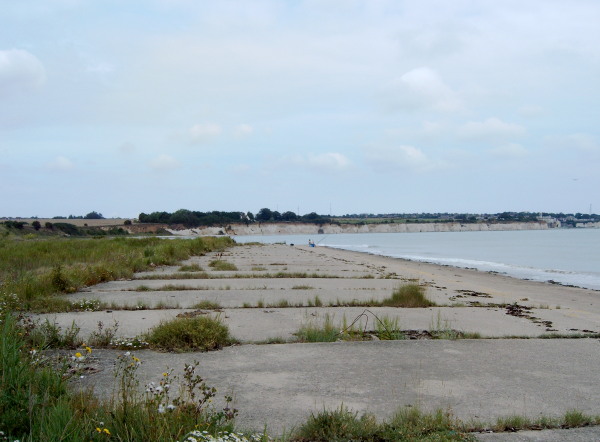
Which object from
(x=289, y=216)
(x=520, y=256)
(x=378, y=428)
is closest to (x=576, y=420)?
(x=378, y=428)

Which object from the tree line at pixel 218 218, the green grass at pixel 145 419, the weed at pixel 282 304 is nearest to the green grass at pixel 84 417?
the green grass at pixel 145 419

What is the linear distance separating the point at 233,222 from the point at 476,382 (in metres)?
143

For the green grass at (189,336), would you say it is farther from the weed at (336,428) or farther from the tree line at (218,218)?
the tree line at (218,218)

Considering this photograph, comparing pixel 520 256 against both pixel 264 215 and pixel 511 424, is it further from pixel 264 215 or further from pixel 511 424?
pixel 264 215

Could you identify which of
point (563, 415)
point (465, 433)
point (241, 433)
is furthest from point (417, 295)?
point (241, 433)

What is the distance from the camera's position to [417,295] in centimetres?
1082

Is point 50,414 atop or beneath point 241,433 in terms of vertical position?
atop

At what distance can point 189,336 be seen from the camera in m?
6.22

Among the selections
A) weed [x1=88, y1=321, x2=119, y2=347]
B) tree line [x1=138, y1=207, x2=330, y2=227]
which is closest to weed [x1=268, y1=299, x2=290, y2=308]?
weed [x1=88, y1=321, x2=119, y2=347]

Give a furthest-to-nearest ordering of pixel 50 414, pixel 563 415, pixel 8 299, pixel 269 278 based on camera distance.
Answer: pixel 269 278 → pixel 8 299 → pixel 563 415 → pixel 50 414

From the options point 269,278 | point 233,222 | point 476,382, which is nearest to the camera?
point 476,382

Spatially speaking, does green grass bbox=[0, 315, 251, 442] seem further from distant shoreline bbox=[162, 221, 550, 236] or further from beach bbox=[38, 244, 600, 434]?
distant shoreline bbox=[162, 221, 550, 236]

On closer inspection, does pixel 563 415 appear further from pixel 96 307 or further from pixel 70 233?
pixel 70 233

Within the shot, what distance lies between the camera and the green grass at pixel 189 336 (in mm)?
A: 6094
